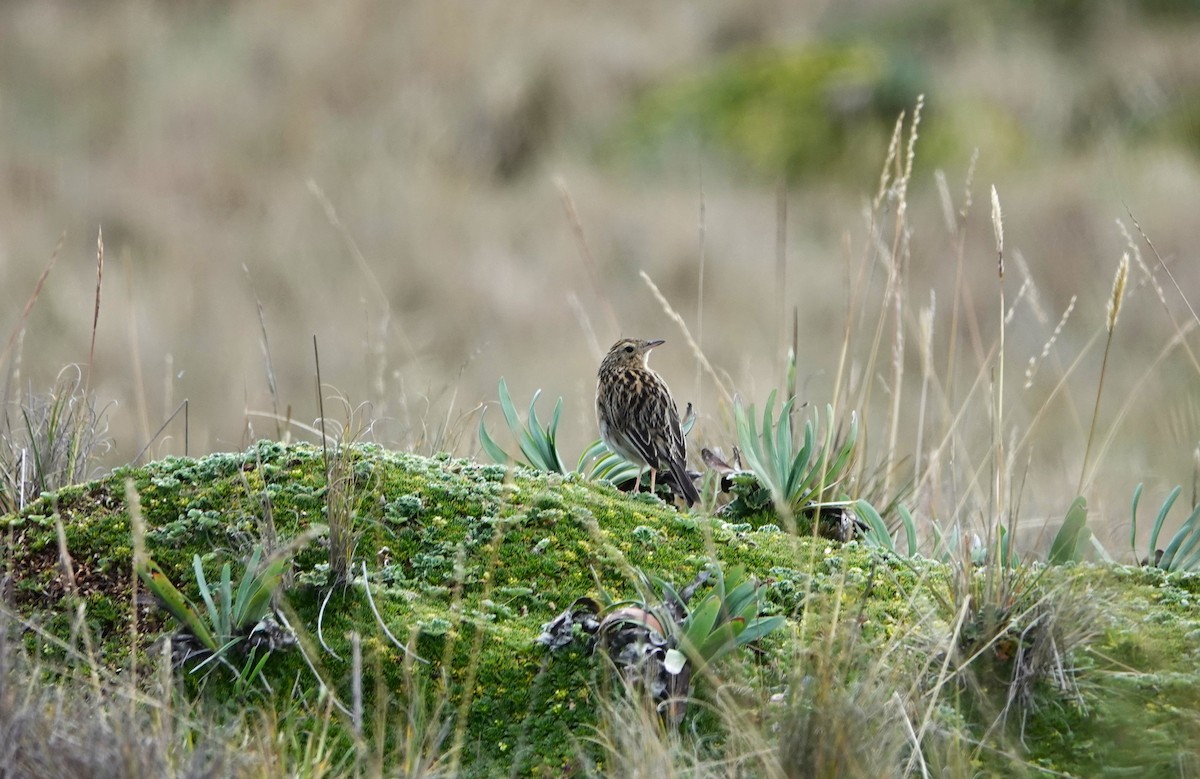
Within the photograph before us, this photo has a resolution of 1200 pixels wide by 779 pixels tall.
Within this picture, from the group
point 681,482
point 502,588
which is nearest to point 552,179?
point 681,482

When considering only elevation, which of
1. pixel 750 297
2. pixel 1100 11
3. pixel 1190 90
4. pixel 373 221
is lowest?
pixel 750 297

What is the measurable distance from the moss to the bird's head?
1483 mm

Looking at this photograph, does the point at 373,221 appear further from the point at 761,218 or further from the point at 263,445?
the point at 263,445

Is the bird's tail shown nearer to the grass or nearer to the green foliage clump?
the grass

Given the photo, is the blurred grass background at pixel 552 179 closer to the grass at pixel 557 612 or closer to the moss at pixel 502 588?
the grass at pixel 557 612

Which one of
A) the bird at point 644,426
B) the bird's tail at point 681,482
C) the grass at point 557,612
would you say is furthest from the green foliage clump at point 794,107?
the bird's tail at point 681,482

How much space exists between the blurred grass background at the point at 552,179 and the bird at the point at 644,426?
15.1ft

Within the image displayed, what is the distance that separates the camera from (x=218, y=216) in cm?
1520

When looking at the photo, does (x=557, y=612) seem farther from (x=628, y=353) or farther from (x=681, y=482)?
(x=628, y=353)

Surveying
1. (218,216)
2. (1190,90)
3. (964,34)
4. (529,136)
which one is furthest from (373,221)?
(1190,90)

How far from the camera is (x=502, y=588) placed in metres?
2.96

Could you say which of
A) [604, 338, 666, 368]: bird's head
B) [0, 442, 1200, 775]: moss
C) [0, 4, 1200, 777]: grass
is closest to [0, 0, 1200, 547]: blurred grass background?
[604, 338, 666, 368]: bird's head

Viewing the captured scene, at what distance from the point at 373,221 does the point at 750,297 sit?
4799mm

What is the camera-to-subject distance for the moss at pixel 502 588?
2551 mm
